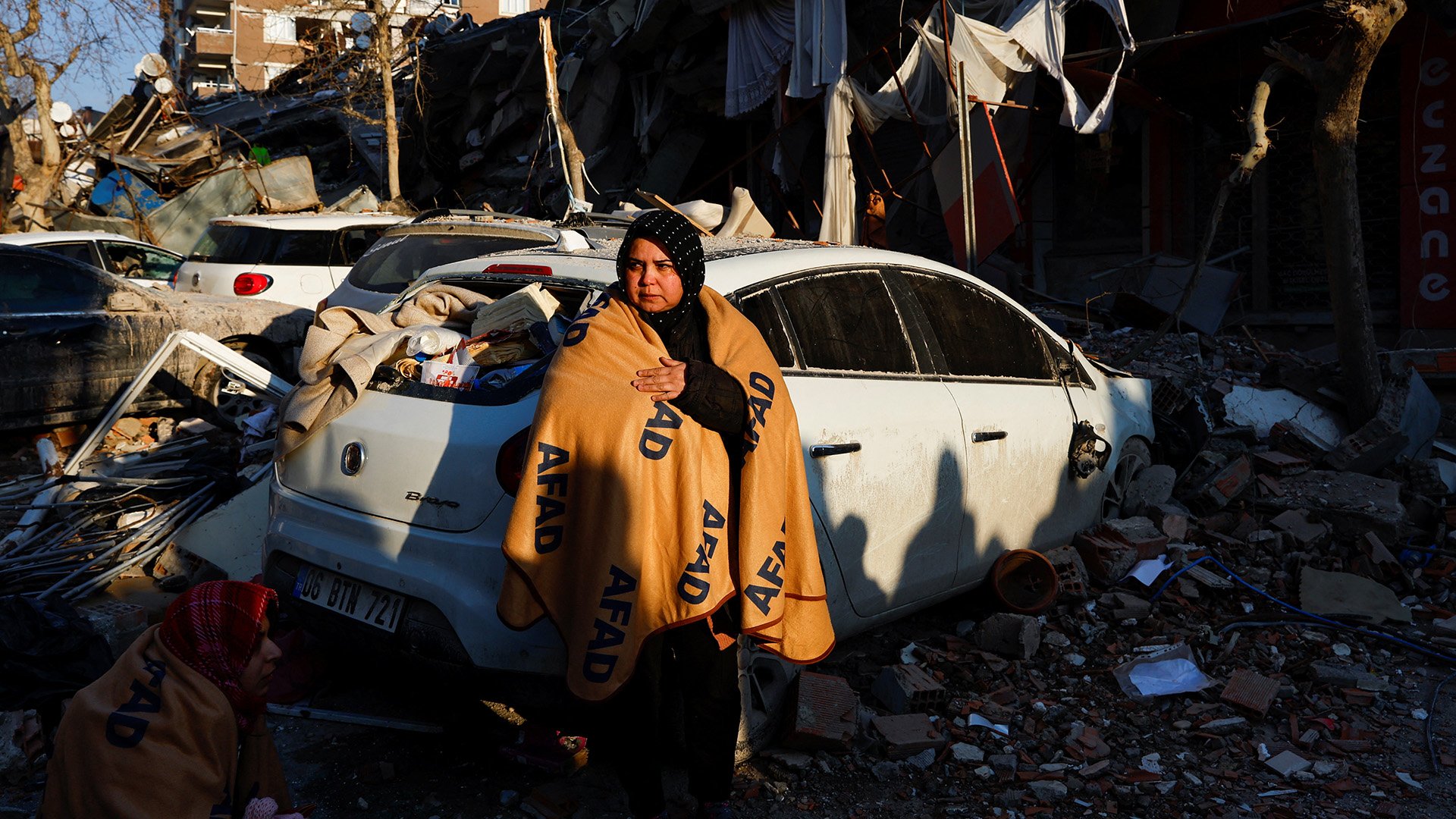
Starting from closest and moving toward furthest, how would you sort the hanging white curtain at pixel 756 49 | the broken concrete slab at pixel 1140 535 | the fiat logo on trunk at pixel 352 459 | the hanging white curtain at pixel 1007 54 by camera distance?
the fiat logo on trunk at pixel 352 459
the broken concrete slab at pixel 1140 535
the hanging white curtain at pixel 1007 54
the hanging white curtain at pixel 756 49

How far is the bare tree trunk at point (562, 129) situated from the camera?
42.1ft

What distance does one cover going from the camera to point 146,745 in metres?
2.22

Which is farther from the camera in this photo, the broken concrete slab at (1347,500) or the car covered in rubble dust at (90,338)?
the car covered in rubble dust at (90,338)

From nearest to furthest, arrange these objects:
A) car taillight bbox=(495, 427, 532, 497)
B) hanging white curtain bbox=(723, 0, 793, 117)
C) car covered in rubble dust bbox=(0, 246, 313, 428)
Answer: car taillight bbox=(495, 427, 532, 497) → car covered in rubble dust bbox=(0, 246, 313, 428) → hanging white curtain bbox=(723, 0, 793, 117)

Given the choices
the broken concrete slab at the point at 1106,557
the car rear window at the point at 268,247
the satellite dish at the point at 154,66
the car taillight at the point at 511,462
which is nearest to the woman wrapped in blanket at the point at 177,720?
the car taillight at the point at 511,462

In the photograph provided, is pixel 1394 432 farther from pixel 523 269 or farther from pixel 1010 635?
pixel 523 269

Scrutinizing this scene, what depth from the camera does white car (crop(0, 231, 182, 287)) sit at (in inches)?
449

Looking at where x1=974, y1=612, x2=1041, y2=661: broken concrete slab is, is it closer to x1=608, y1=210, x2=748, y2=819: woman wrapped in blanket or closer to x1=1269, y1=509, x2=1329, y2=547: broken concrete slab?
x1=608, y1=210, x2=748, y2=819: woman wrapped in blanket

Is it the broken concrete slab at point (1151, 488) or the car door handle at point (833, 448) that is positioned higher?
the car door handle at point (833, 448)

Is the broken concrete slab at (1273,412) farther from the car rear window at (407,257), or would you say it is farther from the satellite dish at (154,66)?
the satellite dish at (154,66)

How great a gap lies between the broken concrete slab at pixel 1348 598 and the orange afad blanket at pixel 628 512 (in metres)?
3.36

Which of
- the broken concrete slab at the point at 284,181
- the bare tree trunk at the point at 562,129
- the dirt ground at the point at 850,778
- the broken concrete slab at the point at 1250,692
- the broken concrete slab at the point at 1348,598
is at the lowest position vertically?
the dirt ground at the point at 850,778

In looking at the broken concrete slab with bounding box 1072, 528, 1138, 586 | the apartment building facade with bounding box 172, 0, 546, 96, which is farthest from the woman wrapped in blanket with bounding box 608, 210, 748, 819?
the apartment building facade with bounding box 172, 0, 546, 96

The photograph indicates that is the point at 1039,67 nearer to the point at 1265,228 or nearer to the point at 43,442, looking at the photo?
the point at 1265,228
